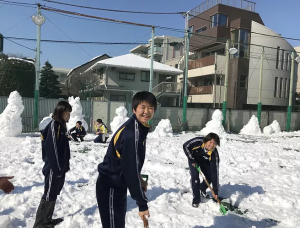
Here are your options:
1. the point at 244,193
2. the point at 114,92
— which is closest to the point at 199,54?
the point at 114,92

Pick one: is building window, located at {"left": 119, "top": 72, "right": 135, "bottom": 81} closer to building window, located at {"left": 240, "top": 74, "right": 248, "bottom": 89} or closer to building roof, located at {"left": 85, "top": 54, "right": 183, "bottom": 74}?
building roof, located at {"left": 85, "top": 54, "right": 183, "bottom": 74}

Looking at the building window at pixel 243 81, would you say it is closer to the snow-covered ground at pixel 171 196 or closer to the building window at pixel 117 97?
the building window at pixel 117 97

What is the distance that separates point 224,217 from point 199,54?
2522 cm

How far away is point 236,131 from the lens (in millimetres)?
17812

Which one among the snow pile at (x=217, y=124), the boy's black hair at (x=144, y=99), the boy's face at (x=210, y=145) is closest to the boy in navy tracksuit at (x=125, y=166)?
the boy's black hair at (x=144, y=99)

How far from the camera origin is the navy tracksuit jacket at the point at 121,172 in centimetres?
192

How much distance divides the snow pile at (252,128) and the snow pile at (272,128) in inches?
29.1

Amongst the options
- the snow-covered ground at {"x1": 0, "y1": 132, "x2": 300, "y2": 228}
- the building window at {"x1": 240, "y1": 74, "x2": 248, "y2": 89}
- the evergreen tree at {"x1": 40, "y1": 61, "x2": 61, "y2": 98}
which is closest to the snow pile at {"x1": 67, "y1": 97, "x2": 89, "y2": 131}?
the snow-covered ground at {"x1": 0, "y1": 132, "x2": 300, "y2": 228}

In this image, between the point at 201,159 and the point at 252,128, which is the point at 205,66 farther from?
the point at 201,159

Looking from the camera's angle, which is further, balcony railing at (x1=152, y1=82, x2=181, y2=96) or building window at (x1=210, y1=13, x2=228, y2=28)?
building window at (x1=210, y1=13, x2=228, y2=28)

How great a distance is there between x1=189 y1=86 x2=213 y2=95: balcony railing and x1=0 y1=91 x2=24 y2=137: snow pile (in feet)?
56.4

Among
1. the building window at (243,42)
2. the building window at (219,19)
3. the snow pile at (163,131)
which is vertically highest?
the building window at (219,19)

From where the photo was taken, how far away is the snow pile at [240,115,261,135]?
17.0 meters

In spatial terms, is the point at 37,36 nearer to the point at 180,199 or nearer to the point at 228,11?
the point at 180,199
